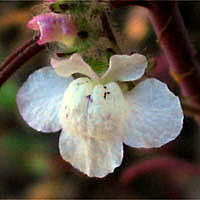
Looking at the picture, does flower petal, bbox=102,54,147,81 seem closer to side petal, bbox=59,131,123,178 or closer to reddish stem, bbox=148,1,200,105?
side petal, bbox=59,131,123,178

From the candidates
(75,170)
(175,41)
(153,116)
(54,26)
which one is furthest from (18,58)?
(75,170)

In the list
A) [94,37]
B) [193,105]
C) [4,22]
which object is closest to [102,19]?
[94,37]

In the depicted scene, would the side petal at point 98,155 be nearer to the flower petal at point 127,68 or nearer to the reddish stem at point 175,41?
the flower petal at point 127,68

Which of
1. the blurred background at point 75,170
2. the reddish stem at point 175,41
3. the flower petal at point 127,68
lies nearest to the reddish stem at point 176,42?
the reddish stem at point 175,41

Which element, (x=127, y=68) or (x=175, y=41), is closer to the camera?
(x=127, y=68)

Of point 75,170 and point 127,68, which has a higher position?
point 127,68

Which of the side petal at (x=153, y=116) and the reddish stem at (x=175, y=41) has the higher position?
the side petal at (x=153, y=116)

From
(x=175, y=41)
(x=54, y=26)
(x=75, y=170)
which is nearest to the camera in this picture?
A: (x=54, y=26)

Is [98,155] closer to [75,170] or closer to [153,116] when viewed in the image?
[153,116]
